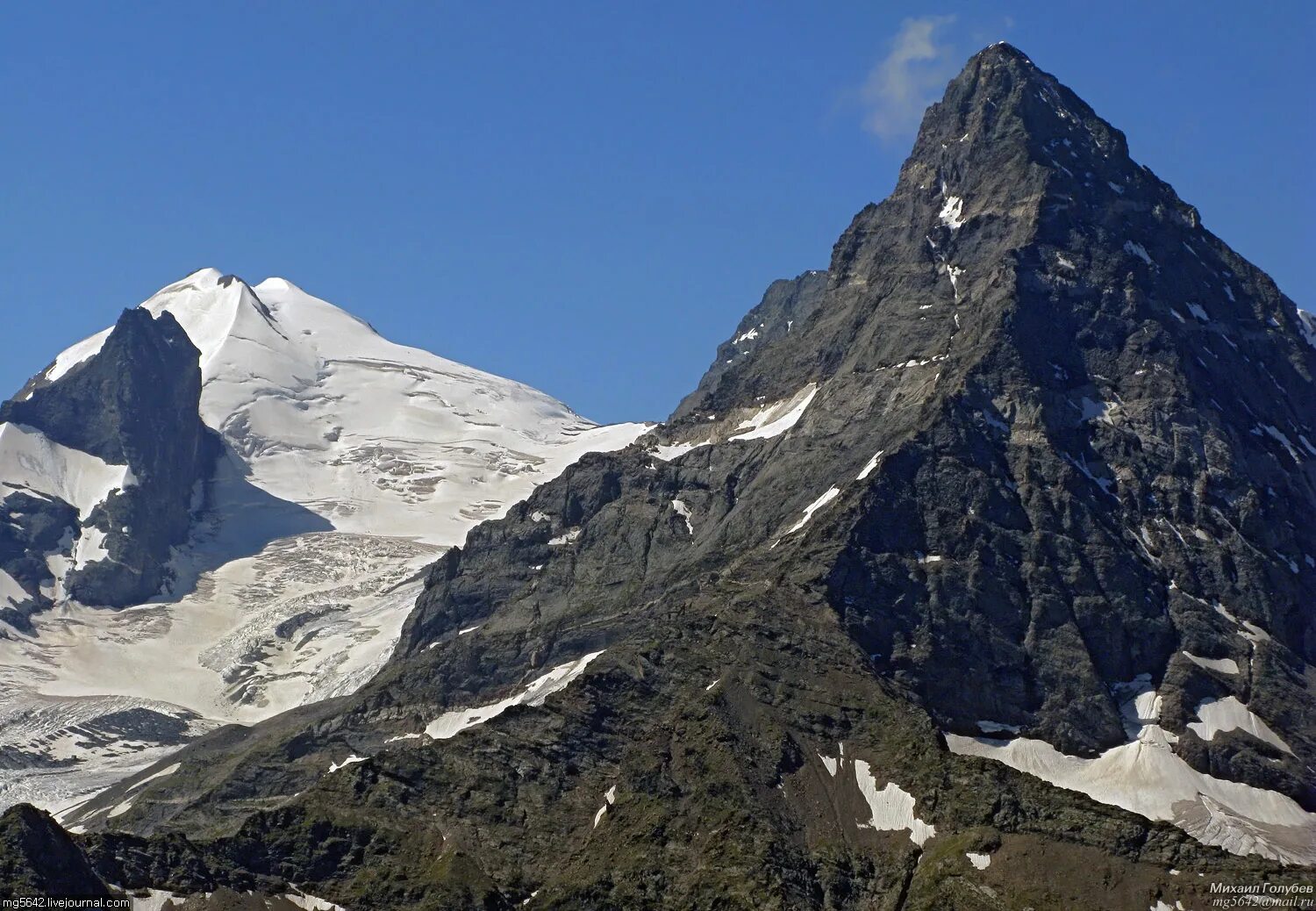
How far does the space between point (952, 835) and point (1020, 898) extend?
13.0m

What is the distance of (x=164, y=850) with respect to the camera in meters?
190

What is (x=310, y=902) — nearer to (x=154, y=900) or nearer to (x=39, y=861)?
(x=154, y=900)

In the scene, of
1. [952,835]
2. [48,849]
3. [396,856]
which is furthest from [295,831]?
[952,835]

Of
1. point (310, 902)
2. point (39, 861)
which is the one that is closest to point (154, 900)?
point (39, 861)

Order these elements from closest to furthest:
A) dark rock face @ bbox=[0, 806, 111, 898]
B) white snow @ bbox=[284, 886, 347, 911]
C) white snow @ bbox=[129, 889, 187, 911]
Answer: dark rock face @ bbox=[0, 806, 111, 898] < white snow @ bbox=[129, 889, 187, 911] < white snow @ bbox=[284, 886, 347, 911]

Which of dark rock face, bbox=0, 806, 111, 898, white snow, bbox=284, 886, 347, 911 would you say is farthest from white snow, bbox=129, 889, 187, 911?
white snow, bbox=284, 886, 347, 911

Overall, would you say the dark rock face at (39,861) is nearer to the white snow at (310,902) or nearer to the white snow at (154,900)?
the white snow at (154,900)

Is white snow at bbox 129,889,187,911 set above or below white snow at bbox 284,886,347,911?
below

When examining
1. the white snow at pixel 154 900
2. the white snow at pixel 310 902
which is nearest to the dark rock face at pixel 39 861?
the white snow at pixel 154 900

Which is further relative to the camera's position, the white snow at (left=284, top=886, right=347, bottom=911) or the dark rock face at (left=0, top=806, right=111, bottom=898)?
the white snow at (left=284, top=886, right=347, bottom=911)

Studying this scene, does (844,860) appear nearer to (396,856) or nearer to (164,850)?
(396,856)

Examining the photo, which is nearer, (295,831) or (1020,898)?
(1020,898)

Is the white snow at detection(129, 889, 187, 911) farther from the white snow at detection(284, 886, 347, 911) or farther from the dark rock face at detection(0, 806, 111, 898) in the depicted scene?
the white snow at detection(284, 886, 347, 911)

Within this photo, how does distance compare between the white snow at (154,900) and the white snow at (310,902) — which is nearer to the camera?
the white snow at (154,900)
